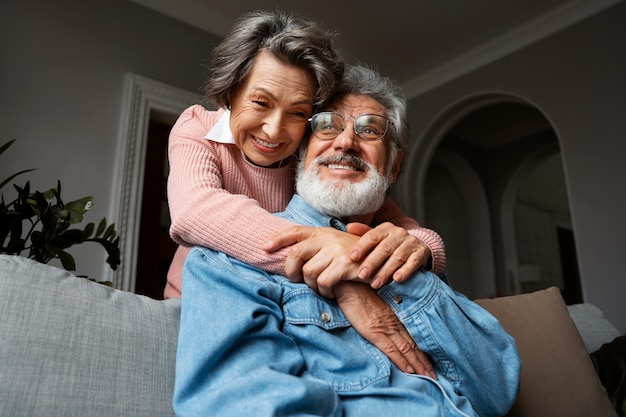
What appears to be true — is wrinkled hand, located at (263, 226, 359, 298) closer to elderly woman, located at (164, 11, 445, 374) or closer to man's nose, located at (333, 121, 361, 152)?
elderly woman, located at (164, 11, 445, 374)

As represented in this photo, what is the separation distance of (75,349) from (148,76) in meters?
2.59

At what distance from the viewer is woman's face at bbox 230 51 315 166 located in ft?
3.66

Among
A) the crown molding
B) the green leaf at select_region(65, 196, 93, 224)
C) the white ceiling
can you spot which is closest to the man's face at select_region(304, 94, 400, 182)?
the green leaf at select_region(65, 196, 93, 224)

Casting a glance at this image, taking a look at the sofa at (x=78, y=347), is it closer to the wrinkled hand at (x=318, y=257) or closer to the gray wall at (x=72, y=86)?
the wrinkled hand at (x=318, y=257)

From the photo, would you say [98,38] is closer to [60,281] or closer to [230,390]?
[60,281]

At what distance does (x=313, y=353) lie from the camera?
0.85 metres

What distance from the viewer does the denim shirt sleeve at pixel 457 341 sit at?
88 centimetres

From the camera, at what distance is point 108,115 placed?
113 inches

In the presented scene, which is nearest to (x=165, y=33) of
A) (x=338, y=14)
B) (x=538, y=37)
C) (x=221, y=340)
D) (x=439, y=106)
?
(x=338, y=14)

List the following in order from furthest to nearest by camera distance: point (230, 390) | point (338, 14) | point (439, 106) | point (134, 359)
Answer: point (439, 106), point (338, 14), point (134, 359), point (230, 390)

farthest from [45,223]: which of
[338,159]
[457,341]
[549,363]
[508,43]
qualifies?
[508,43]

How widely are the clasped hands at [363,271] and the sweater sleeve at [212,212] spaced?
0.03 meters

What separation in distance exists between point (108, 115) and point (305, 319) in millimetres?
2455

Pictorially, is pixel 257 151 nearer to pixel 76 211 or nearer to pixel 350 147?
pixel 350 147
